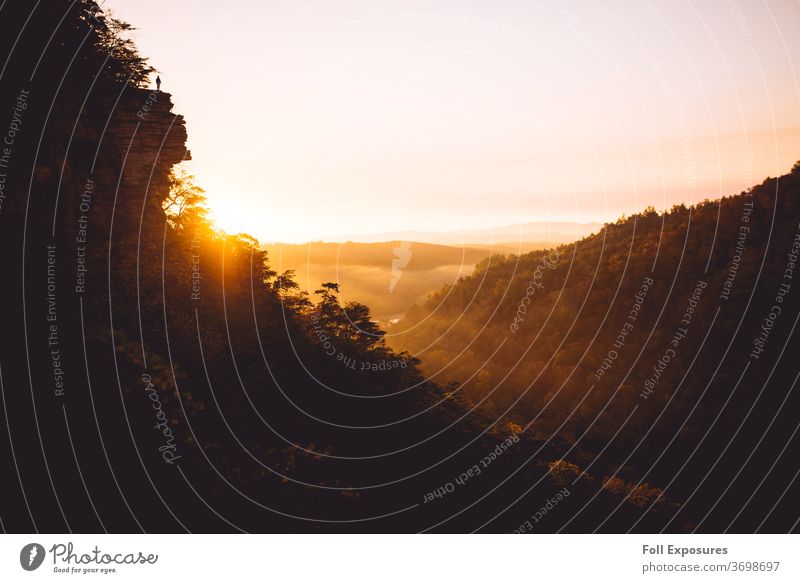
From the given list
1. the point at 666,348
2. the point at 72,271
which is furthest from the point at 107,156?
the point at 666,348

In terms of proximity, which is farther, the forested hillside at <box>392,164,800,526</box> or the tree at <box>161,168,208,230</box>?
the forested hillside at <box>392,164,800,526</box>

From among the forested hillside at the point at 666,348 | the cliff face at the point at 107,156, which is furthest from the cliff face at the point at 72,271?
the forested hillside at the point at 666,348

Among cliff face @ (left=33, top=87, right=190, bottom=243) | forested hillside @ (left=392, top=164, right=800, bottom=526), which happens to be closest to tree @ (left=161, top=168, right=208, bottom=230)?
cliff face @ (left=33, top=87, right=190, bottom=243)

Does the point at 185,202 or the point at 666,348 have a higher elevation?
the point at 185,202

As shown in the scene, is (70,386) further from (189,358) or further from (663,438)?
(663,438)

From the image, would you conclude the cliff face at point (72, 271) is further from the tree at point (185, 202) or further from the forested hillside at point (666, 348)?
the forested hillside at point (666, 348)

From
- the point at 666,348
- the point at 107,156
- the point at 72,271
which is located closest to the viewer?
the point at 72,271

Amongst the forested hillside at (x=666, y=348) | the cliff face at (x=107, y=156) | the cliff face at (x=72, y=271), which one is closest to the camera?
the cliff face at (x=72, y=271)

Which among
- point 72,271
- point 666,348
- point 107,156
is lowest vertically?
point 666,348

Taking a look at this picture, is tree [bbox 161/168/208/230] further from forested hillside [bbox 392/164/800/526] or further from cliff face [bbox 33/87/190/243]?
forested hillside [bbox 392/164/800/526]

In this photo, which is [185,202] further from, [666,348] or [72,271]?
[666,348]

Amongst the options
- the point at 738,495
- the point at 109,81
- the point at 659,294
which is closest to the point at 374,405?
the point at 109,81

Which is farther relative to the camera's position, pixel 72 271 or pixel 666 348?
pixel 666 348
